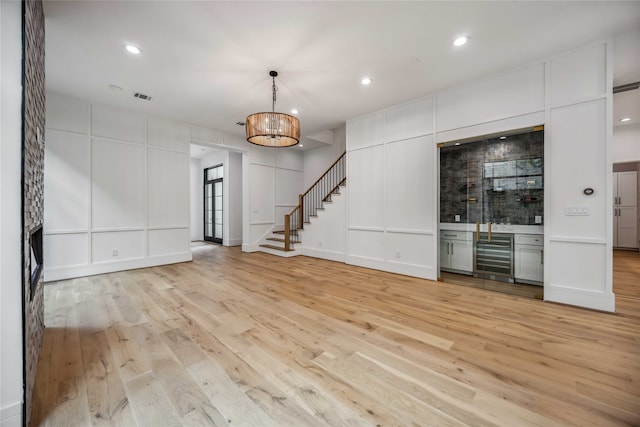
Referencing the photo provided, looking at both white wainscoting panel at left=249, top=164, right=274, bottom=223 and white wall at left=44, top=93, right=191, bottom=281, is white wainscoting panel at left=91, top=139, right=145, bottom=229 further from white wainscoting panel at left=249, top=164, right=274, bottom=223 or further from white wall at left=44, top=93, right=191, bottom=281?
white wainscoting panel at left=249, top=164, right=274, bottom=223

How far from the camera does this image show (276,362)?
2061mm

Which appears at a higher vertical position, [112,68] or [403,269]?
[112,68]

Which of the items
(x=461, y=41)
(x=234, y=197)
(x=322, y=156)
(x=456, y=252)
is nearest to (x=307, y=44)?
(x=461, y=41)

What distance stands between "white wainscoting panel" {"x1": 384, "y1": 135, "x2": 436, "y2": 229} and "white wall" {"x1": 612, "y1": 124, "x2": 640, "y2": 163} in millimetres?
5982

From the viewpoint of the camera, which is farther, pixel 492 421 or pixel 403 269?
pixel 403 269

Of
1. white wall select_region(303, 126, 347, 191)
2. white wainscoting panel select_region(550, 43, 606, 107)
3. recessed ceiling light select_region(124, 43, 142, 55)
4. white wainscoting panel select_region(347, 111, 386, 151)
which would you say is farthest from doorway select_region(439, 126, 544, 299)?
recessed ceiling light select_region(124, 43, 142, 55)

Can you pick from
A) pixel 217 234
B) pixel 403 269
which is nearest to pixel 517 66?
pixel 403 269

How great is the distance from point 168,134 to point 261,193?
112 inches

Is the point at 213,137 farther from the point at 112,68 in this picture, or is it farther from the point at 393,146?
the point at 393,146

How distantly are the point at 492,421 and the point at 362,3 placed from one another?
11.5ft

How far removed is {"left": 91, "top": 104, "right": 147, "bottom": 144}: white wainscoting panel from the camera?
4.84m

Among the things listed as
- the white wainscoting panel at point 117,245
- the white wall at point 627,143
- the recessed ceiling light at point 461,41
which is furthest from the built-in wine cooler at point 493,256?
the white wainscoting panel at point 117,245

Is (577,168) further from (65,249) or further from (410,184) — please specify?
(65,249)

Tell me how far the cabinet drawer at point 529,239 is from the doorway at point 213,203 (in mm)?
8454
